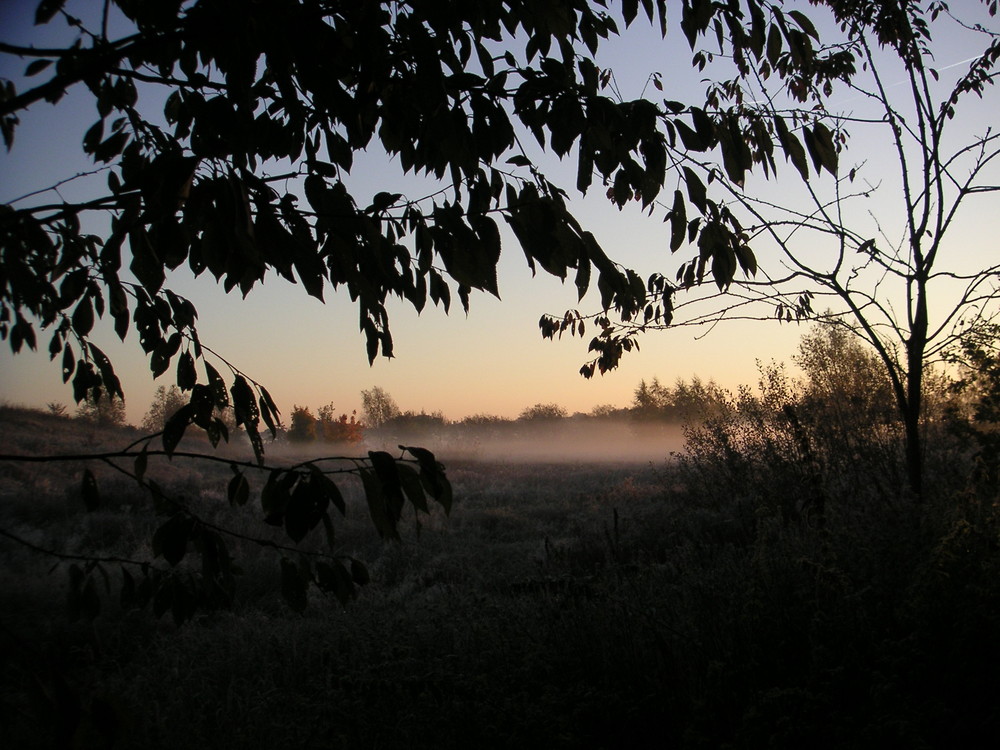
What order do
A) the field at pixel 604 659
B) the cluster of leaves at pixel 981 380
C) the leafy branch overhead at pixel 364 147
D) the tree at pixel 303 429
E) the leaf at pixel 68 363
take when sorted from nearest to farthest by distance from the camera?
the leafy branch overhead at pixel 364 147
the leaf at pixel 68 363
the field at pixel 604 659
the cluster of leaves at pixel 981 380
the tree at pixel 303 429

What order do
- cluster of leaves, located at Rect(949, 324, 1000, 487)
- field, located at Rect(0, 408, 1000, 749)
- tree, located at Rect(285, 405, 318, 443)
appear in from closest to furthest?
field, located at Rect(0, 408, 1000, 749) → cluster of leaves, located at Rect(949, 324, 1000, 487) → tree, located at Rect(285, 405, 318, 443)

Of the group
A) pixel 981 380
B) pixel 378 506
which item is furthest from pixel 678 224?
pixel 981 380

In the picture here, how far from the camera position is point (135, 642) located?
16.5ft

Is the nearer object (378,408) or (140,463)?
(140,463)

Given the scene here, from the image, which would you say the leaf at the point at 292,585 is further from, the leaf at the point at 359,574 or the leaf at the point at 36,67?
the leaf at the point at 36,67

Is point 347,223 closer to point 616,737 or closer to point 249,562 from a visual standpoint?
point 616,737

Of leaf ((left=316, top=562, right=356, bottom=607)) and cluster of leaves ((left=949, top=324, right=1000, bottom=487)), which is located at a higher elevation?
cluster of leaves ((left=949, top=324, right=1000, bottom=487))

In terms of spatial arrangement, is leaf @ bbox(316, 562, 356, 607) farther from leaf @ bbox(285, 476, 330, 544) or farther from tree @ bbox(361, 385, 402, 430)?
tree @ bbox(361, 385, 402, 430)

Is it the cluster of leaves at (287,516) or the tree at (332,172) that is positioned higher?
the tree at (332,172)

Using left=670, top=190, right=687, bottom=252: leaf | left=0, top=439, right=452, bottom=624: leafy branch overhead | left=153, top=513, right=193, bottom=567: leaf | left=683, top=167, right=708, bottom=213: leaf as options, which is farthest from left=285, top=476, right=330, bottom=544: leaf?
left=683, top=167, right=708, bottom=213: leaf

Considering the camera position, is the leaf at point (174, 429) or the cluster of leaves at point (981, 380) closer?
the leaf at point (174, 429)

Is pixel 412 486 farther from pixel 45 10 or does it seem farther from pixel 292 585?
pixel 45 10

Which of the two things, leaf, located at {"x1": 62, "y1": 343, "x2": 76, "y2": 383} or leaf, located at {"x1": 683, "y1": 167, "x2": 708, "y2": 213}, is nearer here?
leaf, located at {"x1": 683, "y1": 167, "x2": 708, "y2": 213}

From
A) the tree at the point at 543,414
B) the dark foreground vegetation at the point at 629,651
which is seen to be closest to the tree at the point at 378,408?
the tree at the point at 543,414
